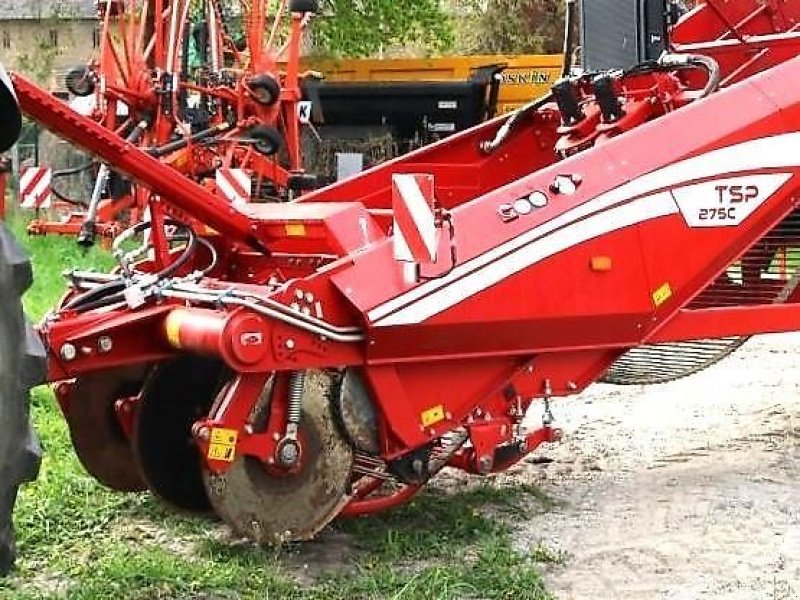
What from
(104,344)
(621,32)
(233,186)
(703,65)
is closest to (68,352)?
(104,344)

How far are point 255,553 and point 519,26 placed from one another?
68.6ft

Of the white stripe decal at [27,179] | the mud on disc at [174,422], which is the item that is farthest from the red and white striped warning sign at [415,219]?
the white stripe decal at [27,179]

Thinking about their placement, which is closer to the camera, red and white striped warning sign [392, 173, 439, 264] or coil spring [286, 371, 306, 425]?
red and white striped warning sign [392, 173, 439, 264]

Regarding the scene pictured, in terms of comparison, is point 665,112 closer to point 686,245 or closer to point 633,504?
point 686,245

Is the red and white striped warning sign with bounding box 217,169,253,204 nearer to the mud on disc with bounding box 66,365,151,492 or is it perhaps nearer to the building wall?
the mud on disc with bounding box 66,365,151,492

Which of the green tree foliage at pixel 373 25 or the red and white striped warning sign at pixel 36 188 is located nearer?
the red and white striped warning sign at pixel 36 188

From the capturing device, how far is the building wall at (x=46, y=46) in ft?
75.0

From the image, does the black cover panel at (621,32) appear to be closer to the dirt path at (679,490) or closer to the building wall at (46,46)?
the dirt path at (679,490)

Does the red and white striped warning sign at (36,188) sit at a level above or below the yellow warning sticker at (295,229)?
below

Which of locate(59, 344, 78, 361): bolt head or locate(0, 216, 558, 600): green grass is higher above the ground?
locate(59, 344, 78, 361): bolt head

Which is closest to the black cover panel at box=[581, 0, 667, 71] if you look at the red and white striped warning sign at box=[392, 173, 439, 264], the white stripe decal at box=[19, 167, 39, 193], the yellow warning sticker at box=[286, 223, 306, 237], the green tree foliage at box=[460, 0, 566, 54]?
the yellow warning sticker at box=[286, 223, 306, 237]

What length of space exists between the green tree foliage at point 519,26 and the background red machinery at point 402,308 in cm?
1897

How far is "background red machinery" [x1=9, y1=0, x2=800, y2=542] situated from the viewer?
4137 millimetres

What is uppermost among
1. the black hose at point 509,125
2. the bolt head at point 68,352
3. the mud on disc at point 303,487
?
the black hose at point 509,125
